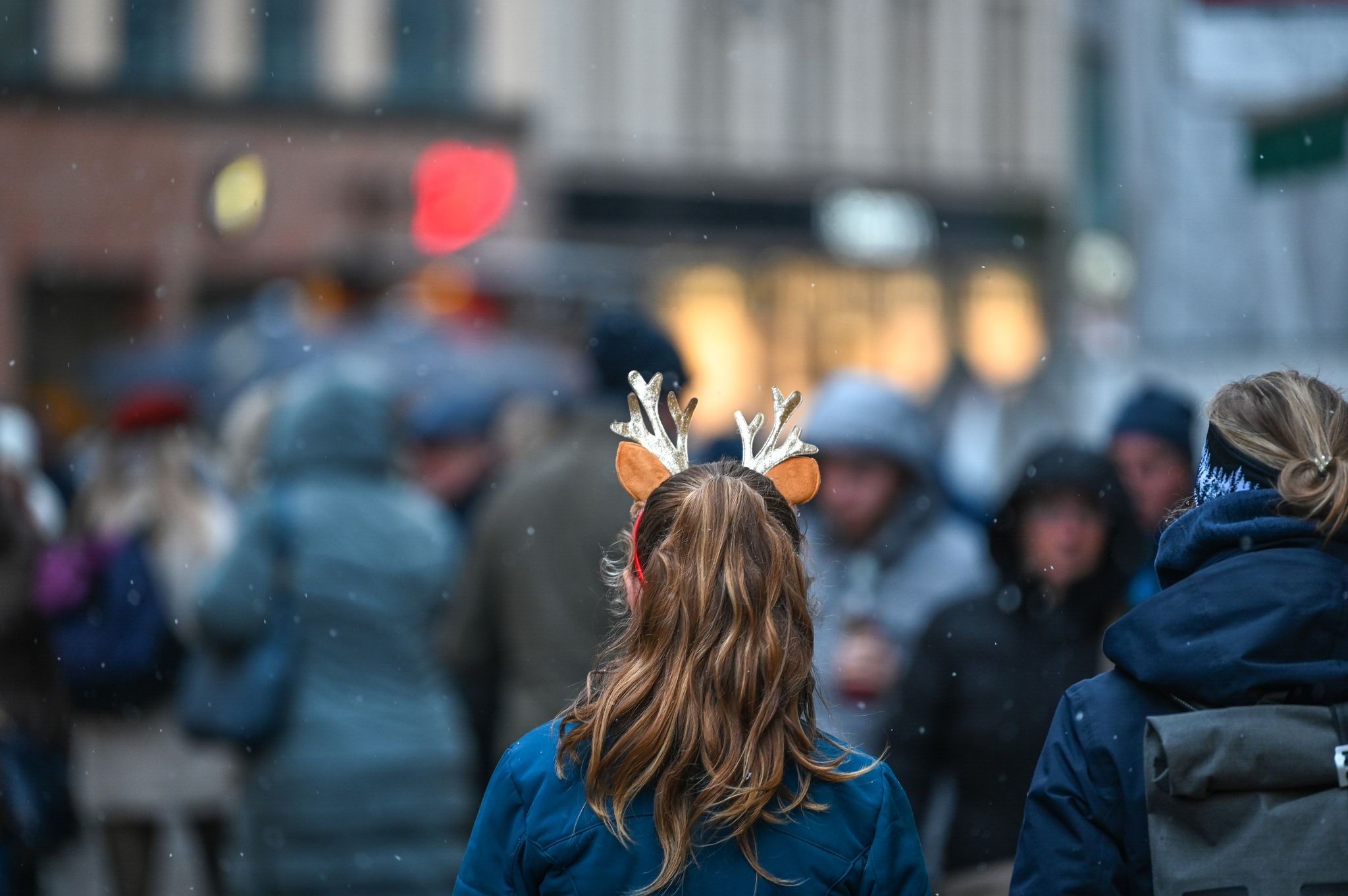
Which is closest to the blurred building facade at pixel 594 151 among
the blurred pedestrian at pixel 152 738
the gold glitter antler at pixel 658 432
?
the blurred pedestrian at pixel 152 738

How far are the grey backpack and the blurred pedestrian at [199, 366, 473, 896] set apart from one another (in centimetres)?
330

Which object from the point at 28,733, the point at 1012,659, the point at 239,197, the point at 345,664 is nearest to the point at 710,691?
the point at 1012,659

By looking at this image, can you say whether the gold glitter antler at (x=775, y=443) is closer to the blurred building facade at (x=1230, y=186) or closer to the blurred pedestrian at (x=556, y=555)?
the blurred pedestrian at (x=556, y=555)

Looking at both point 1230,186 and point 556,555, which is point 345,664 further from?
point 1230,186

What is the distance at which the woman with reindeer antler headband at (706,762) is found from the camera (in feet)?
6.51

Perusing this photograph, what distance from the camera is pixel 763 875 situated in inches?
77.2

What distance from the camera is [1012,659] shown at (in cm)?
362

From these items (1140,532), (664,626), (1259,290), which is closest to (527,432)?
(1259,290)

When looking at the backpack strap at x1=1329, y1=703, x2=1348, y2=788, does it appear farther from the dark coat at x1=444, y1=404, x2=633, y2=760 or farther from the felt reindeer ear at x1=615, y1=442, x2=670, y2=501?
the dark coat at x1=444, y1=404, x2=633, y2=760

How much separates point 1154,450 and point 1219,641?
268 centimetres

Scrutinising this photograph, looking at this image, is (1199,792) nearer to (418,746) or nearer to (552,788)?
(552,788)

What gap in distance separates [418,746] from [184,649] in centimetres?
94

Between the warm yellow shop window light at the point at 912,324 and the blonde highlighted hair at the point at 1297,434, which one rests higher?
the blonde highlighted hair at the point at 1297,434

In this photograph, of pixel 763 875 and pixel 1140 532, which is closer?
pixel 763 875
